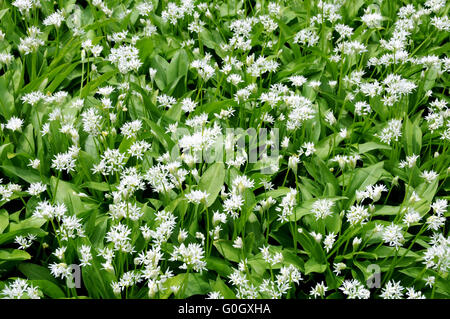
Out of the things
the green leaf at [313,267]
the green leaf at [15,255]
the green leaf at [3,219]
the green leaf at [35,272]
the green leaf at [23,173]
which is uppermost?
the green leaf at [23,173]

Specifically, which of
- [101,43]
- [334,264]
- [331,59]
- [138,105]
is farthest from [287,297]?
[101,43]

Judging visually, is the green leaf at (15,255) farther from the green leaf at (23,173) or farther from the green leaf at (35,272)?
the green leaf at (23,173)

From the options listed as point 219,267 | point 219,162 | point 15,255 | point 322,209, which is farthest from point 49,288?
point 322,209

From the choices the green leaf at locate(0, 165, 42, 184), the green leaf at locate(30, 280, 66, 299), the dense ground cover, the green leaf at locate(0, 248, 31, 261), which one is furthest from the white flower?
the green leaf at locate(0, 165, 42, 184)

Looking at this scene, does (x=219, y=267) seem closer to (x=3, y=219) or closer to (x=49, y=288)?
(x=49, y=288)

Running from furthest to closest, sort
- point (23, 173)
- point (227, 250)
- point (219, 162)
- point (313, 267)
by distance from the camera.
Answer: point (23, 173) < point (219, 162) < point (227, 250) < point (313, 267)

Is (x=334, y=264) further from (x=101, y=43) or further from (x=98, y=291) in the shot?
(x=101, y=43)

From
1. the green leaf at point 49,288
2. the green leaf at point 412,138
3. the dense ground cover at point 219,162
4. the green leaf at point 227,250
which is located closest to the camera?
the green leaf at point 49,288

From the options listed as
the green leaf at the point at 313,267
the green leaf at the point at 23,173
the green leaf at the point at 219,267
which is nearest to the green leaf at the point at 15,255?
the green leaf at the point at 23,173

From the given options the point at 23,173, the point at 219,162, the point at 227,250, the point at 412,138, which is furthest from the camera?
the point at 412,138
